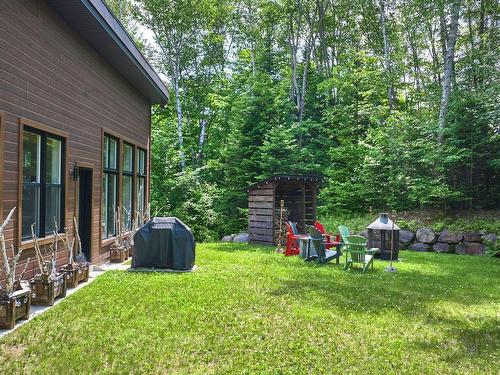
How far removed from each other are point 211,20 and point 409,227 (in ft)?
49.6

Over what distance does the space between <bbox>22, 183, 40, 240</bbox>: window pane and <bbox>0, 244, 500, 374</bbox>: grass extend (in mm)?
1212

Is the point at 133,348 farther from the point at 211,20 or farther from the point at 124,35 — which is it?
the point at 211,20

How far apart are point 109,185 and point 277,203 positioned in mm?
6715

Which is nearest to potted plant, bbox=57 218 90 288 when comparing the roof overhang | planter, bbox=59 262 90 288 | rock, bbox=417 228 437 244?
planter, bbox=59 262 90 288

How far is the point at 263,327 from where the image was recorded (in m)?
5.00

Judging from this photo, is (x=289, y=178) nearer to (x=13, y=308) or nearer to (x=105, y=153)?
(x=105, y=153)

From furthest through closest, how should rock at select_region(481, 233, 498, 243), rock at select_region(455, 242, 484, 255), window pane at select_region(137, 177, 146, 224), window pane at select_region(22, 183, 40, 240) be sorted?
window pane at select_region(137, 177, 146, 224) < rock at select_region(455, 242, 484, 255) < rock at select_region(481, 233, 498, 243) < window pane at select_region(22, 183, 40, 240)

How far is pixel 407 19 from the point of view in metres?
21.1

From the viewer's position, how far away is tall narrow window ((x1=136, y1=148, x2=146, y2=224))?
12.7 metres

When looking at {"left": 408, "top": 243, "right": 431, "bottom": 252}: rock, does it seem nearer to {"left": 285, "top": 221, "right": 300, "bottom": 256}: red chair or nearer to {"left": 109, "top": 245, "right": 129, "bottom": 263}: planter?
{"left": 285, "top": 221, "right": 300, "bottom": 256}: red chair

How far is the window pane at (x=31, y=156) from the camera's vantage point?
6.04 meters

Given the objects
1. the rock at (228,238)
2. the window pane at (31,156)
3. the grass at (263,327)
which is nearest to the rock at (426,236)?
the grass at (263,327)

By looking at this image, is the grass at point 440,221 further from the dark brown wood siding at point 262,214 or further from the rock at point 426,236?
the dark brown wood siding at point 262,214

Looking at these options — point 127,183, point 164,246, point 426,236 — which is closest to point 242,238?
point 127,183
